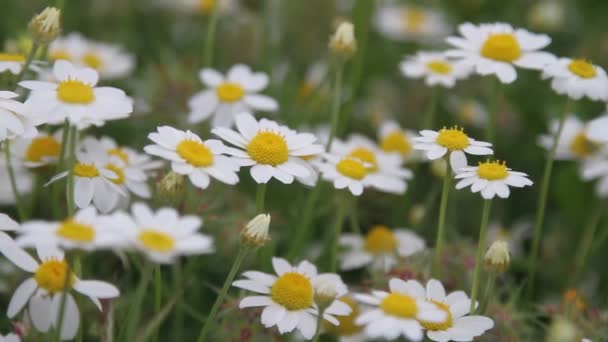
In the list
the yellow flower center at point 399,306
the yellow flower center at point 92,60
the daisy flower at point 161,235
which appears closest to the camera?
the daisy flower at point 161,235

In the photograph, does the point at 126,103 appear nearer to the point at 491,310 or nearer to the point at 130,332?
the point at 130,332

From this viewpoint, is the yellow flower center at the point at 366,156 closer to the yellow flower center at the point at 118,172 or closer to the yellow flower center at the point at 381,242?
the yellow flower center at the point at 381,242

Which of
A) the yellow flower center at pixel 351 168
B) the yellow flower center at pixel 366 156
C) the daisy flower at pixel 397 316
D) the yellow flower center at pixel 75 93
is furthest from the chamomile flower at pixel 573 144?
the yellow flower center at pixel 75 93

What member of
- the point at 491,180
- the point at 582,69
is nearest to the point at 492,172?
the point at 491,180

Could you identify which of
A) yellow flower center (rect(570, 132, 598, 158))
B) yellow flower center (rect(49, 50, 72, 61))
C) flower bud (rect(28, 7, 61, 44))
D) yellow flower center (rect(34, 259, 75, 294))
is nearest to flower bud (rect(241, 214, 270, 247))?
yellow flower center (rect(34, 259, 75, 294))

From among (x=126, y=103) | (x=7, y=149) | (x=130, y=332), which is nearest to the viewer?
(x=130, y=332)

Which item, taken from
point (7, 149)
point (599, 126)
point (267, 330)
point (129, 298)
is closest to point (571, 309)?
point (599, 126)
